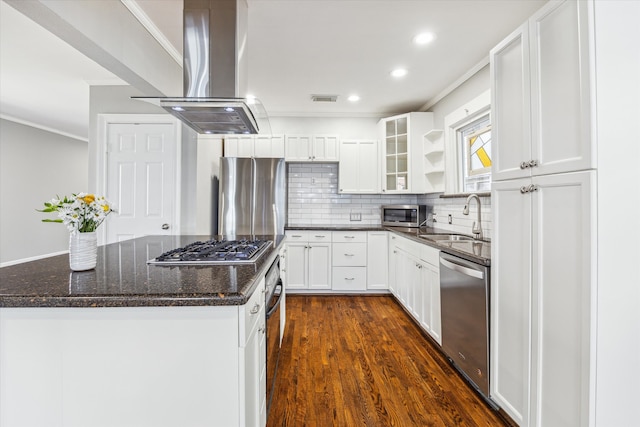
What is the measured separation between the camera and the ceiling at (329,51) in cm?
207

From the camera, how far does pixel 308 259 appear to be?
3959 millimetres

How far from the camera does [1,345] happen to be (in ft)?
3.35

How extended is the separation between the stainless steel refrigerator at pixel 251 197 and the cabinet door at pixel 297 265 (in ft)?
1.10

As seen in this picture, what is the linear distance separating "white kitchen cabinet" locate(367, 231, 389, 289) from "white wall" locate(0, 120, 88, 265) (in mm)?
6015

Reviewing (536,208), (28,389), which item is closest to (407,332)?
(536,208)

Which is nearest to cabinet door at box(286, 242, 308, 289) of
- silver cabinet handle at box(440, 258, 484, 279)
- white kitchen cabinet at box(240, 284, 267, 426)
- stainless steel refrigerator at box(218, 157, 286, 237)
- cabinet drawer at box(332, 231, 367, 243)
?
stainless steel refrigerator at box(218, 157, 286, 237)

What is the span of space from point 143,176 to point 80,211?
7.78ft

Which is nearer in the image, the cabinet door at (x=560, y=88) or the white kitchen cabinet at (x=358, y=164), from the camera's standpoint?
the cabinet door at (x=560, y=88)

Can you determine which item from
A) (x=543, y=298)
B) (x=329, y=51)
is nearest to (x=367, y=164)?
(x=329, y=51)

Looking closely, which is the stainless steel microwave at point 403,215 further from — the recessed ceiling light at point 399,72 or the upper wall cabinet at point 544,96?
the upper wall cabinet at point 544,96

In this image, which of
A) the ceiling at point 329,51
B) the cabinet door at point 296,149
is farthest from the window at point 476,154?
the cabinet door at point 296,149

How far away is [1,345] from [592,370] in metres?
2.11

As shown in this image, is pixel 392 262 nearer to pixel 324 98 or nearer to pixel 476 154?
pixel 476 154

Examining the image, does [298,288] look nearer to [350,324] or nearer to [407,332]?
[350,324]
